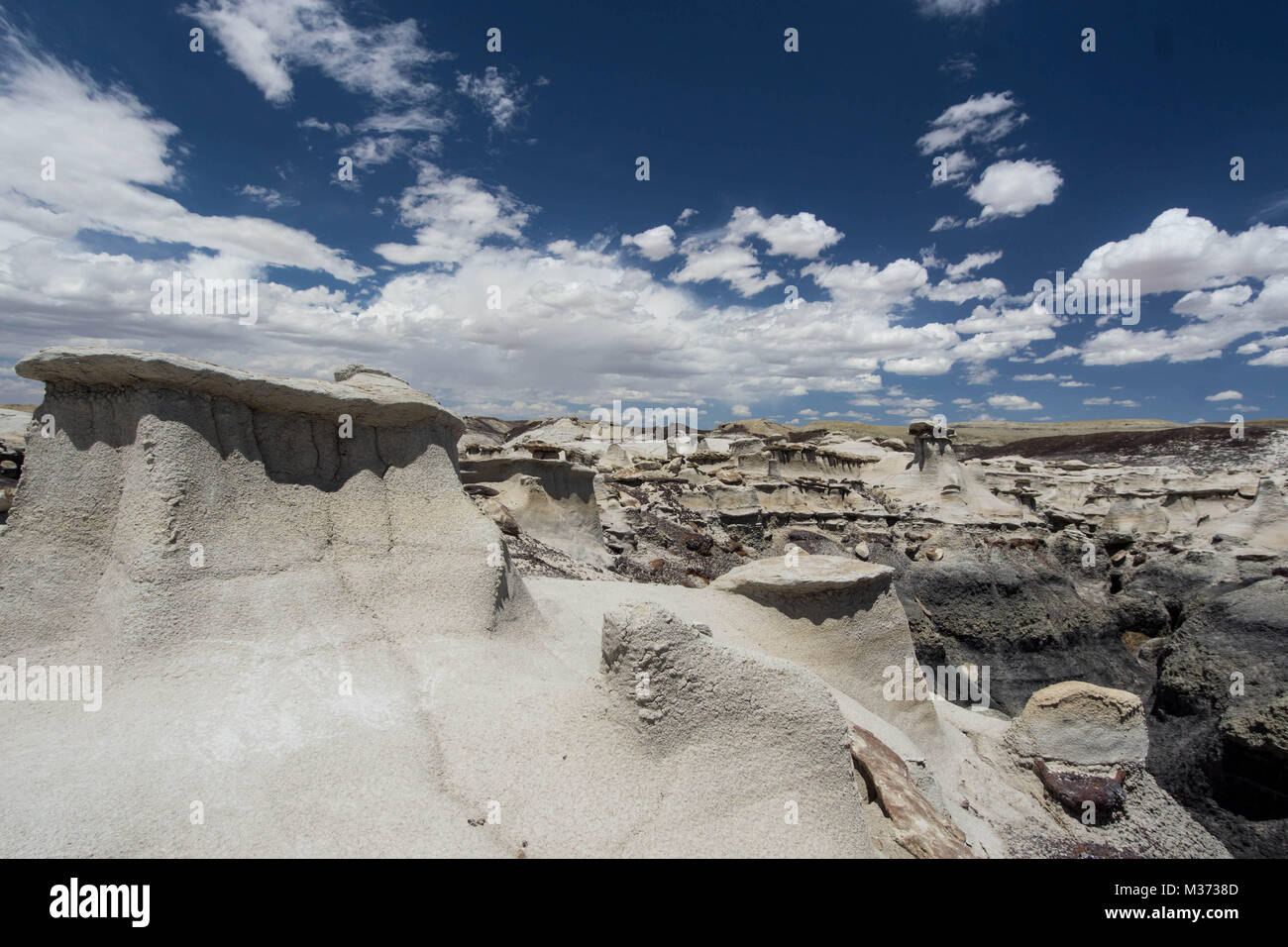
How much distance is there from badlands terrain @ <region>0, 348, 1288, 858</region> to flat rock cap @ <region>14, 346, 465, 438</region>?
2cm

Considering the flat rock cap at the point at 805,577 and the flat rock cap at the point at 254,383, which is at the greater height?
the flat rock cap at the point at 254,383

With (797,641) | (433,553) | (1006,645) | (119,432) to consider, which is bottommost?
(1006,645)

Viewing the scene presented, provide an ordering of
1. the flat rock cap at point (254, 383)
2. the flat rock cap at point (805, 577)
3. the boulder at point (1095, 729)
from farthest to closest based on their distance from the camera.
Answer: the flat rock cap at point (805, 577)
the boulder at point (1095, 729)
the flat rock cap at point (254, 383)

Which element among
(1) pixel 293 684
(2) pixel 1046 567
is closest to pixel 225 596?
(1) pixel 293 684

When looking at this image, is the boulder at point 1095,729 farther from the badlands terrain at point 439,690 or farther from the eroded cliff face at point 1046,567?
the eroded cliff face at point 1046,567

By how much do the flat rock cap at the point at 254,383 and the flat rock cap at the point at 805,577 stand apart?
3522 mm

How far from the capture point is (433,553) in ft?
17.2

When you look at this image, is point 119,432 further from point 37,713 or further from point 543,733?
point 543,733

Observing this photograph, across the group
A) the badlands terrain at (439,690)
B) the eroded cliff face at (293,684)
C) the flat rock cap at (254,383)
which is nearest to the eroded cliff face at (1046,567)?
the badlands terrain at (439,690)

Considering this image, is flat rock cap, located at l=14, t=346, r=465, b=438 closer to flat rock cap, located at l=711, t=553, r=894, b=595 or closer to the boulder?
flat rock cap, located at l=711, t=553, r=894, b=595

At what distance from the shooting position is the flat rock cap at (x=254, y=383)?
4.05 metres
